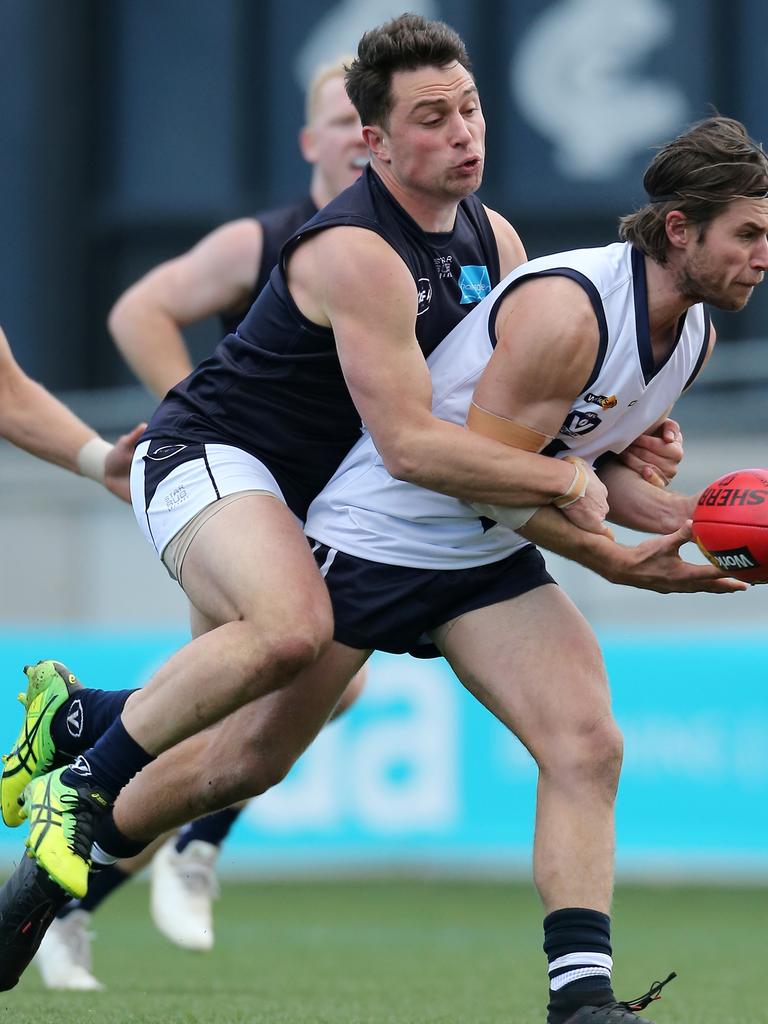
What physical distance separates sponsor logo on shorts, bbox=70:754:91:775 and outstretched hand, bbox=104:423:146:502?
98 cm

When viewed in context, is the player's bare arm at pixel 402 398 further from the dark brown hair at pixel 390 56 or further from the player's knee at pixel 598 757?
the player's knee at pixel 598 757

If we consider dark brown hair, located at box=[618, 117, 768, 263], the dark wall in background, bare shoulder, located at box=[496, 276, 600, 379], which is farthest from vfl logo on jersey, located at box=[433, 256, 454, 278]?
the dark wall in background

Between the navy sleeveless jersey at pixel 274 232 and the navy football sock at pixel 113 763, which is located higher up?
the navy sleeveless jersey at pixel 274 232

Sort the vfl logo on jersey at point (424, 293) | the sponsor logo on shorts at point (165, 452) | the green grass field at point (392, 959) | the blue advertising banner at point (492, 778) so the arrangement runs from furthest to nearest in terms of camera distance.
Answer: the blue advertising banner at point (492, 778) < the green grass field at point (392, 959) < the sponsor logo on shorts at point (165, 452) < the vfl logo on jersey at point (424, 293)

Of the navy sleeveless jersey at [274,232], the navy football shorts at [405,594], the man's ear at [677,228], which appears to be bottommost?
the navy football shorts at [405,594]

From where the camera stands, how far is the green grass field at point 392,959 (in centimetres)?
538

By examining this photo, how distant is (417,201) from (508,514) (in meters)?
0.80

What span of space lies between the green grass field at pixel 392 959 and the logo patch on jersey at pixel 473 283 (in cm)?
190

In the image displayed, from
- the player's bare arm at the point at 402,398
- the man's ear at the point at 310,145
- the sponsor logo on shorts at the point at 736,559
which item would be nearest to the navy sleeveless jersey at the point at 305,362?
the player's bare arm at the point at 402,398

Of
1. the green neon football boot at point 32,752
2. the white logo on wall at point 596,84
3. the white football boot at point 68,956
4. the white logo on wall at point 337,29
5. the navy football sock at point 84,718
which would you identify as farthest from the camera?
the white logo on wall at point 337,29

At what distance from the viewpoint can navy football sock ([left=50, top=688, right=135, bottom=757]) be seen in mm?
4961

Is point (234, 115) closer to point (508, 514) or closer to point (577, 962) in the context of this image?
point (508, 514)

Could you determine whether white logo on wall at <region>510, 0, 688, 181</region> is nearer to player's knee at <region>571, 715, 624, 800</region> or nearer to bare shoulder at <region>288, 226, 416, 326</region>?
bare shoulder at <region>288, 226, 416, 326</region>

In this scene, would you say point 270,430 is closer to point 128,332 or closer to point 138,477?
point 138,477
